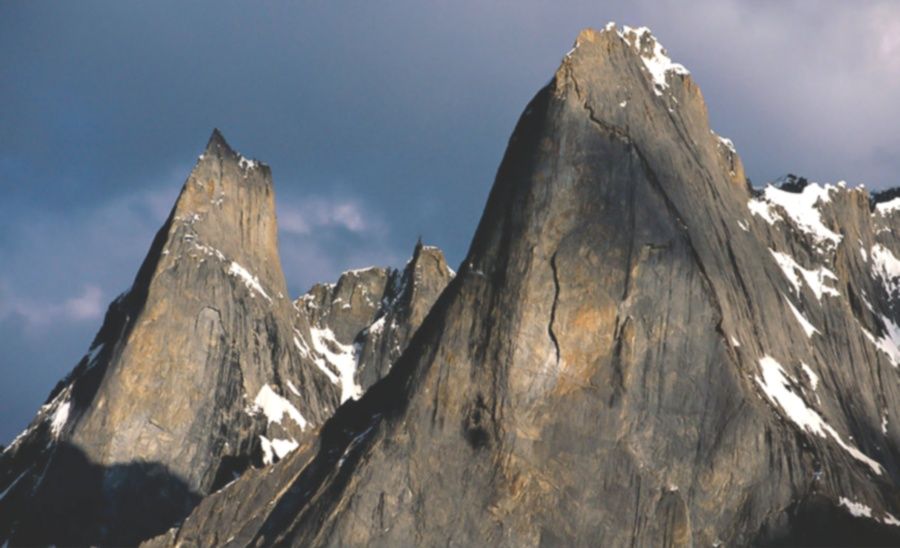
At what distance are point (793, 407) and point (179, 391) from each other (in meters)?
68.8

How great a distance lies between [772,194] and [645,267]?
35391mm

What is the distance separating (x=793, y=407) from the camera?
78125mm

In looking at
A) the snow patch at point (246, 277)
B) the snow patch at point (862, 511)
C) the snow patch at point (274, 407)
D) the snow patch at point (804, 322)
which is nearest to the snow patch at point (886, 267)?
the snow patch at point (804, 322)

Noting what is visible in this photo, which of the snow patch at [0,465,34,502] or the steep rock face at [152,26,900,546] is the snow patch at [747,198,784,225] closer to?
the steep rock face at [152,26,900,546]

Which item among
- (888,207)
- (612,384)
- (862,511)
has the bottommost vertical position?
(862,511)

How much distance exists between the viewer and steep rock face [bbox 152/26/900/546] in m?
71.2

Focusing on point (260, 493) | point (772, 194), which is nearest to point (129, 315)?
point (260, 493)

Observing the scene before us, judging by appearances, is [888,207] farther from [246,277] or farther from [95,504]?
[95,504]

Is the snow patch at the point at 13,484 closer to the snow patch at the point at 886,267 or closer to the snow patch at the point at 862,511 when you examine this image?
the snow patch at the point at 886,267

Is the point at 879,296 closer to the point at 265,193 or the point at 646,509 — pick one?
the point at 646,509

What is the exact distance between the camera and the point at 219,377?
447ft

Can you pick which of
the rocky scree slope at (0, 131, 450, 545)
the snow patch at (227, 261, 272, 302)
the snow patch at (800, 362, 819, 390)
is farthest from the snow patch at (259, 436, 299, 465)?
the snow patch at (800, 362, 819, 390)

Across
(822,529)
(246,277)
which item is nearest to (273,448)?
(246,277)

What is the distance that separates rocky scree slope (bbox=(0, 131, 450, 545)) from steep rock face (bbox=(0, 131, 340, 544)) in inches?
5.6
